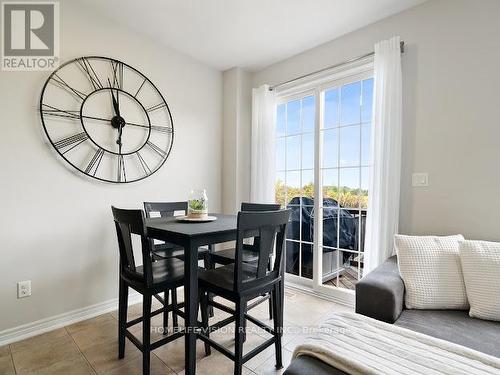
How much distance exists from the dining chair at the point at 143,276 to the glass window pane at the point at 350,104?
2025 millimetres

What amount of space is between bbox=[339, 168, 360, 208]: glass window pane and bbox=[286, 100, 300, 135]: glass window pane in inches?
30.0

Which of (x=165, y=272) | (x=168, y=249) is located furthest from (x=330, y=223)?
(x=165, y=272)

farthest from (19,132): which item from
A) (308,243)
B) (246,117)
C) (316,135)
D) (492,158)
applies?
(492,158)

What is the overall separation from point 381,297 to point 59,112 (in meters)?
2.59

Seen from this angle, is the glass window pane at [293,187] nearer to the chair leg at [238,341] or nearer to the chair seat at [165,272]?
the chair seat at [165,272]

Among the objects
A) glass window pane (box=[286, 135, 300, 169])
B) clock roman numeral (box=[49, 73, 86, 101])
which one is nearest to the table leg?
clock roman numeral (box=[49, 73, 86, 101])

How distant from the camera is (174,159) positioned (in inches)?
114

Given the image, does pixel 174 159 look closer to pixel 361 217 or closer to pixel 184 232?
pixel 184 232

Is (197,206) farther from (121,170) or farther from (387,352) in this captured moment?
(387,352)

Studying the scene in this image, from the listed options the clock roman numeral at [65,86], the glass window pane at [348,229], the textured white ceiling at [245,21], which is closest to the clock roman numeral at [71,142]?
the clock roman numeral at [65,86]

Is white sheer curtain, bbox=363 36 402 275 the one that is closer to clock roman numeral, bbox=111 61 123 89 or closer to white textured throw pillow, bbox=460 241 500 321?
white textured throw pillow, bbox=460 241 500 321

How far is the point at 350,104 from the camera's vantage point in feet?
8.57

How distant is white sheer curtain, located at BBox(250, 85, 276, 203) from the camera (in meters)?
3.07

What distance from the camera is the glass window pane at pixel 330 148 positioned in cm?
269
